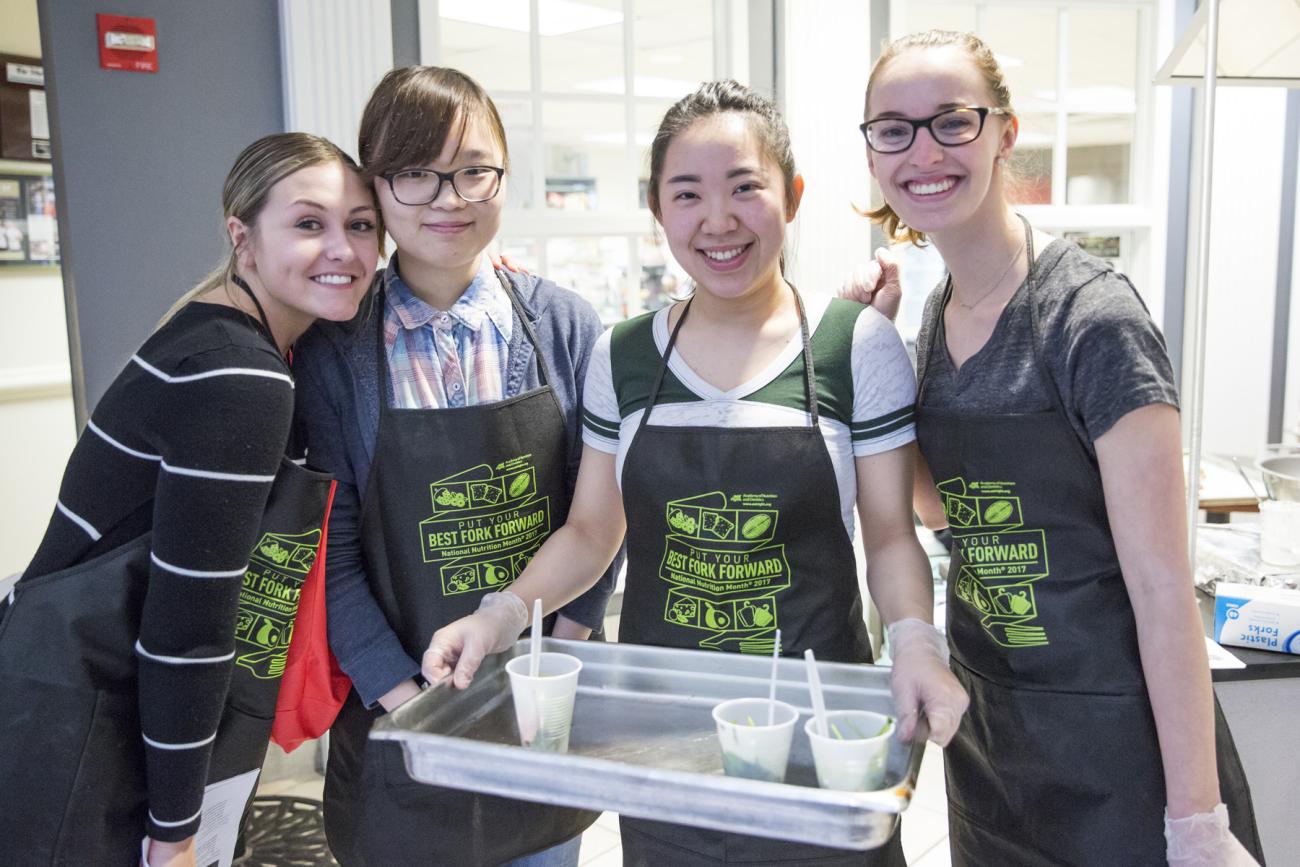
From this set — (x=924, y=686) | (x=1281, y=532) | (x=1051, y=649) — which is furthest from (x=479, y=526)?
(x=1281, y=532)

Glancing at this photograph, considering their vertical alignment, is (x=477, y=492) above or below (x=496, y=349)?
below

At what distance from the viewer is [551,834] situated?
1.43 m

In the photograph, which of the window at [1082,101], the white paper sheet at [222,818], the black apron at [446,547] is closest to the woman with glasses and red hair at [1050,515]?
the black apron at [446,547]

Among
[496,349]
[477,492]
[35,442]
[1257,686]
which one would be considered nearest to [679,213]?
[496,349]

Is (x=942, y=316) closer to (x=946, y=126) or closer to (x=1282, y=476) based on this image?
(x=946, y=126)

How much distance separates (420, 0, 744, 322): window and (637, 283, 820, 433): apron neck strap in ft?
6.06

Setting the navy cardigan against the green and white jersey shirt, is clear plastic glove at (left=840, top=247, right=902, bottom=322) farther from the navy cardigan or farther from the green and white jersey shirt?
the navy cardigan

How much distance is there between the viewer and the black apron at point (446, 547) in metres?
1.37

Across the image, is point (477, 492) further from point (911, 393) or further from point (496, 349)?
point (911, 393)

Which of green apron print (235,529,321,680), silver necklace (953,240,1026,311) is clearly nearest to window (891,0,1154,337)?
silver necklace (953,240,1026,311)

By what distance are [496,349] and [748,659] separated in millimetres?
576

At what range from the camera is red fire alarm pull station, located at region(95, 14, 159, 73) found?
2.54 meters

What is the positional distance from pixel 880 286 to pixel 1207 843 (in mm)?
793

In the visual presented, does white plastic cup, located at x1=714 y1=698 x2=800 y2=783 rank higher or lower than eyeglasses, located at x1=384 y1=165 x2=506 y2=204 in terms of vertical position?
lower
